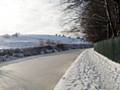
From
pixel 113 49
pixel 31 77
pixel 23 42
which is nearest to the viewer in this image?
pixel 31 77

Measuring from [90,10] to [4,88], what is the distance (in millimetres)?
23248

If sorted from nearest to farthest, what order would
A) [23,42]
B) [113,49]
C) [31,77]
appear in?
[31,77], [113,49], [23,42]

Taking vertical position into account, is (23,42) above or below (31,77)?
below

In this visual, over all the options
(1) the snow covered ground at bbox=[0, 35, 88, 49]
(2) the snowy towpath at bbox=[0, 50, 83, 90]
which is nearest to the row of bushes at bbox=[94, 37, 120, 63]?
(2) the snowy towpath at bbox=[0, 50, 83, 90]

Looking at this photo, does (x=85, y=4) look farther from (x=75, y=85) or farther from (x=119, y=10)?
(x=75, y=85)

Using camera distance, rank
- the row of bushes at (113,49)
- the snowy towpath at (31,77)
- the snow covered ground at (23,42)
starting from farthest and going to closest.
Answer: the snow covered ground at (23,42), the row of bushes at (113,49), the snowy towpath at (31,77)

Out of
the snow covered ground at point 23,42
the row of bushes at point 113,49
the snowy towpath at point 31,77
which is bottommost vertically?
the snow covered ground at point 23,42

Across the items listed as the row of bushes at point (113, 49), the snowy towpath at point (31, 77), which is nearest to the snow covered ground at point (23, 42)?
the snowy towpath at point (31, 77)

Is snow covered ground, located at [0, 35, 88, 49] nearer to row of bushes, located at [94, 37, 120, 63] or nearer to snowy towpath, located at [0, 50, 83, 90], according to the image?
snowy towpath, located at [0, 50, 83, 90]

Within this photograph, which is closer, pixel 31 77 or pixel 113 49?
pixel 31 77

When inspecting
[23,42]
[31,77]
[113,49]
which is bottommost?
[23,42]

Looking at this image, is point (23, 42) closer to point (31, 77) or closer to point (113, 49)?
point (113, 49)

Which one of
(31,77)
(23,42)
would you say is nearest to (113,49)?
(31,77)

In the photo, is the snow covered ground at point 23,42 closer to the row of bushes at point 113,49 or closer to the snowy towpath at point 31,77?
the snowy towpath at point 31,77
